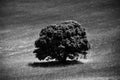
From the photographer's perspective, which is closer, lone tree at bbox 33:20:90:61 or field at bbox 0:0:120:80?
lone tree at bbox 33:20:90:61

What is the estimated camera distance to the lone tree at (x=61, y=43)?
5594cm

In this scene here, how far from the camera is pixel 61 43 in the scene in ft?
185

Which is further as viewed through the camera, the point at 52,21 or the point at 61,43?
the point at 52,21

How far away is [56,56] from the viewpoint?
183 feet

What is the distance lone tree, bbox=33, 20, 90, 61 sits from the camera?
55.9m

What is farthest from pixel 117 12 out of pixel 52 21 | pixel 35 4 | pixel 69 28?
pixel 69 28

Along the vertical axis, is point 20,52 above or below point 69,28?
below

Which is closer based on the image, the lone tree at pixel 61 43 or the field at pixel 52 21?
the lone tree at pixel 61 43

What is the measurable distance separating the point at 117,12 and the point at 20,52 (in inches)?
2419

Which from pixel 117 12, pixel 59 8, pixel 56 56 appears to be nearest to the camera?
pixel 56 56

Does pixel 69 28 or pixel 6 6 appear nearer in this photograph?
pixel 69 28

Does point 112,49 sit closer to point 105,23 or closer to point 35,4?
point 105,23

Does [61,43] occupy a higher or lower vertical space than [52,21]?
lower

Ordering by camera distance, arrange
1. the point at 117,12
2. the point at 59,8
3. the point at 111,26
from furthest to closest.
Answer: the point at 59,8
the point at 117,12
the point at 111,26
